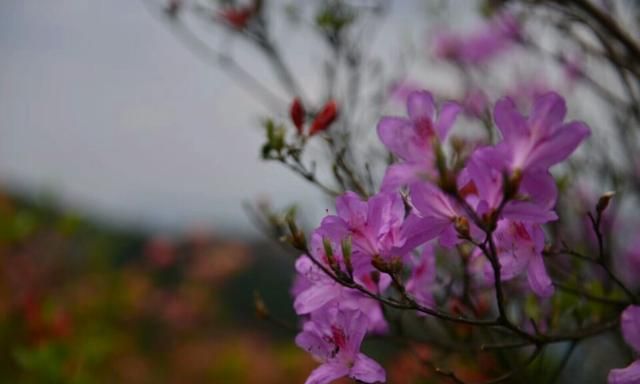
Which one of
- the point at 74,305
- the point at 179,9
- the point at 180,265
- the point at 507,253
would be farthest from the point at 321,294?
the point at 180,265

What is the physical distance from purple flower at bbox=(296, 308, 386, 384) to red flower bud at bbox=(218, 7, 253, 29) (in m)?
1.56

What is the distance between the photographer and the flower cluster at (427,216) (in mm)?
897

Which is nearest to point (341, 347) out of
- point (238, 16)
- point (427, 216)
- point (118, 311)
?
point (427, 216)

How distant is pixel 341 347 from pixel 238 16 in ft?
5.33

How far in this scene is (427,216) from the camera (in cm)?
97

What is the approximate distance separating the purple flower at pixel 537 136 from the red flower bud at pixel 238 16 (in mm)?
1698

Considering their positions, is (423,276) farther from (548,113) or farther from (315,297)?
(548,113)

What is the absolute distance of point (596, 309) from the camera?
5.13ft

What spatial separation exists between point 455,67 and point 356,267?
115 inches

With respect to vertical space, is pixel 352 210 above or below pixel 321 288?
above

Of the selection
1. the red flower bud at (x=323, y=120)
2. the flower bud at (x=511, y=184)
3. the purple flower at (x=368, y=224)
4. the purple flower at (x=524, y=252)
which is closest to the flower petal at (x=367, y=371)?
the purple flower at (x=368, y=224)

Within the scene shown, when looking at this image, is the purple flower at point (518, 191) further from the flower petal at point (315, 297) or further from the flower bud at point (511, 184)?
the flower petal at point (315, 297)

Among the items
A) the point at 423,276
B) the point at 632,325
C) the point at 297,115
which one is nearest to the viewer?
the point at 632,325

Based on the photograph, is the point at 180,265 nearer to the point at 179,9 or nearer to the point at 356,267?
the point at 179,9
